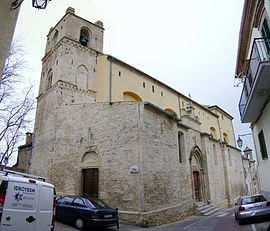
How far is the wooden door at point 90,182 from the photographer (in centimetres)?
1622

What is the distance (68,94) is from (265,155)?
1380 centimetres

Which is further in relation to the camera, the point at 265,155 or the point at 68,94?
the point at 68,94

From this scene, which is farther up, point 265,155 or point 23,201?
point 265,155

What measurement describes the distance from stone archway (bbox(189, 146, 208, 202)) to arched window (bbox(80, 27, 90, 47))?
44.2 ft

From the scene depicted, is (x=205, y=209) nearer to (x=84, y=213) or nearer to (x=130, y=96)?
(x=130, y=96)

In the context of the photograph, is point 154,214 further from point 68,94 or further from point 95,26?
point 95,26

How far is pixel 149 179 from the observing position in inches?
613

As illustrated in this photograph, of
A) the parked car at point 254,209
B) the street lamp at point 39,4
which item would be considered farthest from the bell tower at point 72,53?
the street lamp at point 39,4

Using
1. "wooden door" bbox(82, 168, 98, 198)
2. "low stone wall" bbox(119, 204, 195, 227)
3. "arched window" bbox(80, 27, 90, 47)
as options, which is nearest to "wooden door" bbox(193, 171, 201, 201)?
"low stone wall" bbox(119, 204, 195, 227)

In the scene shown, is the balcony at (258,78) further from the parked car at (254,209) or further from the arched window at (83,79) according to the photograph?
the arched window at (83,79)

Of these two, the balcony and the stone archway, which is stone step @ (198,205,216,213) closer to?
the stone archway

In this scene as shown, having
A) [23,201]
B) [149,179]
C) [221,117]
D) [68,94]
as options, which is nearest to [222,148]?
[221,117]

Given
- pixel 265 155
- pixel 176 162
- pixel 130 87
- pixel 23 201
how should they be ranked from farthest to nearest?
pixel 130 87
pixel 176 162
pixel 265 155
pixel 23 201

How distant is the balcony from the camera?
8.51 metres
